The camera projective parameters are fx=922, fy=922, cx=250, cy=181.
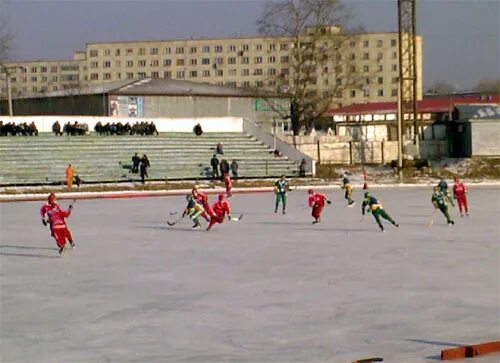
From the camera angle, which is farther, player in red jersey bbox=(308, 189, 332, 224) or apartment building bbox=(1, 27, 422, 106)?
apartment building bbox=(1, 27, 422, 106)

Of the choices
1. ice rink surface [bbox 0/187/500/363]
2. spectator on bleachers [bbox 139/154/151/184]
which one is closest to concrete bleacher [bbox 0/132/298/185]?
spectator on bleachers [bbox 139/154/151/184]

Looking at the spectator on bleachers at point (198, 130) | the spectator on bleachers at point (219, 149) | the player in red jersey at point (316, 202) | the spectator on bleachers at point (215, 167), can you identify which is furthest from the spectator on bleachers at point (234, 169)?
the player in red jersey at point (316, 202)

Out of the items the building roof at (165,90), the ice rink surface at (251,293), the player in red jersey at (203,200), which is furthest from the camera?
the building roof at (165,90)

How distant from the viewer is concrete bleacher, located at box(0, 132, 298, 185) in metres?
38.6

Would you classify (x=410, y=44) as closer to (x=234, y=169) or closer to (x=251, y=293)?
(x=234, y=169)

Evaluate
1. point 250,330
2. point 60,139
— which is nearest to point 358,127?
point 60,139

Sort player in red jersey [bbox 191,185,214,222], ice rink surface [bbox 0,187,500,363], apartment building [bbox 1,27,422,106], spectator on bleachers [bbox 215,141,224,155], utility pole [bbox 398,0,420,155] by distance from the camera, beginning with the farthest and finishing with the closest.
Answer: apartment building [bbox 1,27,422,106], utility pole [bbox 398,0,420,155], spectator on bleachers [bbox 215,141,224,155], player in red jersey [bbox 191,185,214,222], ice rink surface [bbox 0,187,500,363]

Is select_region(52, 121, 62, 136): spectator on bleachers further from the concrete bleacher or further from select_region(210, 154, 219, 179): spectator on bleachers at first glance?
select_region(210, 154, 219, 179): spectator on bleachers

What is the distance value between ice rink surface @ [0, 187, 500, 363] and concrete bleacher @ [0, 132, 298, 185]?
659 inches

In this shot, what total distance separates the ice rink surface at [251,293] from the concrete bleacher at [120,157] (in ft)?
54.9

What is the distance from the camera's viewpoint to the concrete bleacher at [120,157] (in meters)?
38.6

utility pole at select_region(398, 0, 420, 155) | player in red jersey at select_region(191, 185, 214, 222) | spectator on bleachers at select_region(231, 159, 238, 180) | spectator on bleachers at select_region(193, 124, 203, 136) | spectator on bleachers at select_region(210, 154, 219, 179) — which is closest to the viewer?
player in red jersey at select_region(191, 185, 214, 222)

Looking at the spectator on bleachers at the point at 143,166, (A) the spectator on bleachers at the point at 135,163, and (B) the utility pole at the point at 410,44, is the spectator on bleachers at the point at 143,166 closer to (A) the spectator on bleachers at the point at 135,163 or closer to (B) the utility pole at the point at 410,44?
(A) the spectator on bleachers at the point at 135,163

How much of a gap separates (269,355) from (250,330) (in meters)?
1.16
